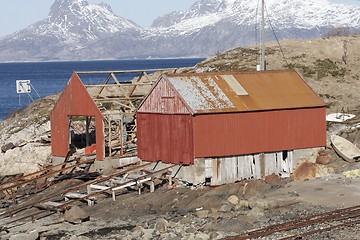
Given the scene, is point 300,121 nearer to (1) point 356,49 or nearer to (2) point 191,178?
(2) point 191,178

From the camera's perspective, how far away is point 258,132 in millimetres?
41469

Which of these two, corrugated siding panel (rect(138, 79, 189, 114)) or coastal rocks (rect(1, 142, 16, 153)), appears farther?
coastal rocks (rect(1, 142, 16, 153))

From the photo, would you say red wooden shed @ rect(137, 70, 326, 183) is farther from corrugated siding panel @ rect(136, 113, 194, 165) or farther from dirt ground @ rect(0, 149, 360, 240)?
dirt ground @ rect(0, 149, 360, 240)

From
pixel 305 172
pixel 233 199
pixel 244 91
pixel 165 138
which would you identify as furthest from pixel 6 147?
pixel 233 199

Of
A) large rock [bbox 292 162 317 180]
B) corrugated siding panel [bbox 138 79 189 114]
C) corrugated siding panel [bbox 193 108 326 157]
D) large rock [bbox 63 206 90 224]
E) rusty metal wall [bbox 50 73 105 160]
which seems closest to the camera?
large rock [bbox 63 206 90 224]

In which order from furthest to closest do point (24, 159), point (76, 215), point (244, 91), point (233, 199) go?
point (24, 159), point (244, 91), point (233, 199), point (76, 215)

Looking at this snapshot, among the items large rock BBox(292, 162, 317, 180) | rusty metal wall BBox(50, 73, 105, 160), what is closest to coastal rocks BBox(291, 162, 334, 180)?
large rock BBox(292, 162, 317, 180)

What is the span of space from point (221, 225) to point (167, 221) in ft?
7.98

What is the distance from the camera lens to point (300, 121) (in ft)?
141

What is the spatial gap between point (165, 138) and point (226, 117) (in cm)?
342

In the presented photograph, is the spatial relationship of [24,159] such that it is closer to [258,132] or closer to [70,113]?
[70,113]

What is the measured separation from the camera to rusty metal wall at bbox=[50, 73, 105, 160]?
4491 centimetres

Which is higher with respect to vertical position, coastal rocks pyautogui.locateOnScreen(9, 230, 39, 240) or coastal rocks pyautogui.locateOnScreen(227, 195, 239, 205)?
A: coastal rocks pyautogui.locateOnScreen(227, 195, 239, 205)

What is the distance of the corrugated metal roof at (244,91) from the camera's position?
40656 mm
